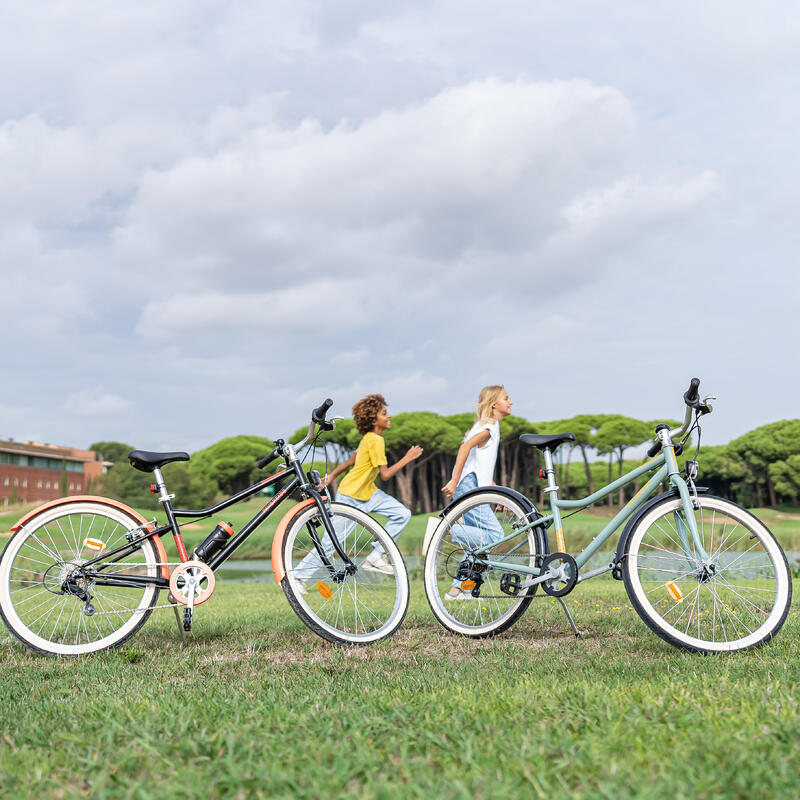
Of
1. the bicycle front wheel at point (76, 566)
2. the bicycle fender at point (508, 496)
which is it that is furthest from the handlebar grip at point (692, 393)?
the bicycle front wheel at point (76, 566)

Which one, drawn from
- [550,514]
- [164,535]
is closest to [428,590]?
[550,514]

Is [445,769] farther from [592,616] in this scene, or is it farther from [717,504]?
[592,616]

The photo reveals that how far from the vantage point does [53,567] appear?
4527mm

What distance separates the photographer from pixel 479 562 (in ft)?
16.5

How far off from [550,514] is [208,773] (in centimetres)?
301

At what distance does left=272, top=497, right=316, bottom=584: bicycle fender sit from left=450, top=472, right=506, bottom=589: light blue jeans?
1.11 meters

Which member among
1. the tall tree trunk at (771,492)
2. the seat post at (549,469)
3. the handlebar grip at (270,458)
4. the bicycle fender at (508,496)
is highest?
the handlebar grip at (270,458)

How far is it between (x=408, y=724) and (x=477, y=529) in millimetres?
2668

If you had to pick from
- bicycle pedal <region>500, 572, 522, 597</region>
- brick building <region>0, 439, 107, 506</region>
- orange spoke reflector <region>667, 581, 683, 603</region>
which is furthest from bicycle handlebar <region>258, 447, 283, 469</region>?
brick building <region>0, 439, 107, 506</region>

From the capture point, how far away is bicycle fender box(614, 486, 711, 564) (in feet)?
13.1

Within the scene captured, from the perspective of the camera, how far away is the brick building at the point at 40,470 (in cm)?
6750

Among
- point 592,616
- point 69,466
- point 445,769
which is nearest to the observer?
point 445,769

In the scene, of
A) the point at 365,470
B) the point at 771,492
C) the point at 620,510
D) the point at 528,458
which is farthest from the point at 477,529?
the point at 771,492

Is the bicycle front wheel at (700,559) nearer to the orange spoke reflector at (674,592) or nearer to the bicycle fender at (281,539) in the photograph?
the orange spoke reflector at (674,592)
